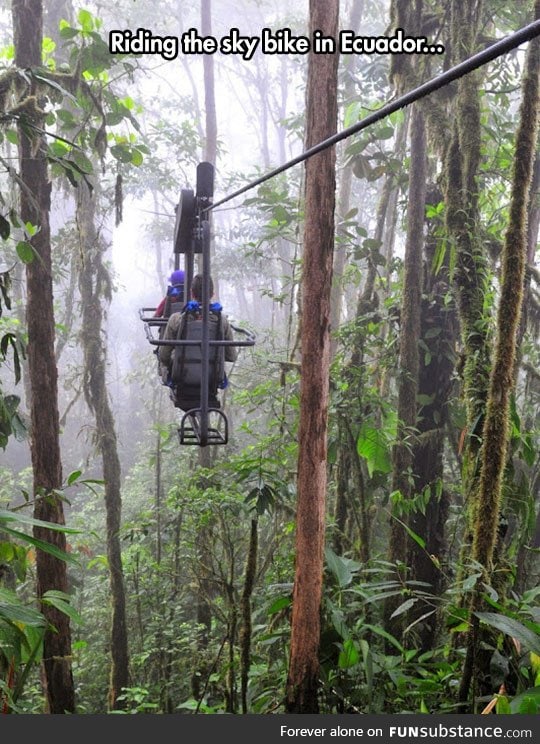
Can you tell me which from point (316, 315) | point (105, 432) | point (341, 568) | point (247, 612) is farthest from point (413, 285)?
point (105, 432)

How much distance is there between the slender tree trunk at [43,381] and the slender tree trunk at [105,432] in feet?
8.18

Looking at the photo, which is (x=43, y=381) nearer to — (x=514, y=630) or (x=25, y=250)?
(x=25, y=250)

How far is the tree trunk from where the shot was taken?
322 cm

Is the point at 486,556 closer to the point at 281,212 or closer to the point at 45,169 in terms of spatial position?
the point at 45,169

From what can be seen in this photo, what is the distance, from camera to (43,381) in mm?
4449

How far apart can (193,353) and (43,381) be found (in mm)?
1389

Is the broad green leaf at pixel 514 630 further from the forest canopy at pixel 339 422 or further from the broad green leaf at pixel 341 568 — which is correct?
the broad green leaf at pixel 341 568

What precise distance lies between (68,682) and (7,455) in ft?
58.2

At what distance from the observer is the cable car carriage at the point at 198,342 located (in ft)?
11.0

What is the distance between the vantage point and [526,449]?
10.4 ft

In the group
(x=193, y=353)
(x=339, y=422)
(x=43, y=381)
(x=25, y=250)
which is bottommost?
(x=339, y=422)

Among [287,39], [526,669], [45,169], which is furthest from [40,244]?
[526,669]

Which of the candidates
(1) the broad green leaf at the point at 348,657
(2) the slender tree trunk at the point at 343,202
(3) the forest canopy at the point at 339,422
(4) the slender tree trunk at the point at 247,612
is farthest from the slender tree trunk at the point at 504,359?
(2) the slender tree trunk at the point at 343,202

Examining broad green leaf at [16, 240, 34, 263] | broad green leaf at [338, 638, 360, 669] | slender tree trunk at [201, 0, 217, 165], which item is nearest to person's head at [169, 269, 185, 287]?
broad green leaf at [16, 240, 34, 263]
